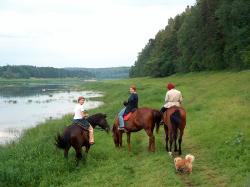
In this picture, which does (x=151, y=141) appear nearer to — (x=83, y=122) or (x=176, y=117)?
(x=176, y=117)

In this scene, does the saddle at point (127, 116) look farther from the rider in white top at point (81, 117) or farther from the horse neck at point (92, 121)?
the rider in white top at point (81, 117)

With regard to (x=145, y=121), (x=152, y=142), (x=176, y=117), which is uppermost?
(x=176, y=117)

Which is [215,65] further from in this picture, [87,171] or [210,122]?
[87,171]

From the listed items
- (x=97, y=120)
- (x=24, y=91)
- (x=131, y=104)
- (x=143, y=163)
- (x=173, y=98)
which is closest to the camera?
(x=143, y=163)

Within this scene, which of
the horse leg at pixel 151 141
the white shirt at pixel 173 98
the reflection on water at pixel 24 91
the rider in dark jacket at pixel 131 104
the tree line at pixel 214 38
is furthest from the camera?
the reflection on water at pixel 24 91

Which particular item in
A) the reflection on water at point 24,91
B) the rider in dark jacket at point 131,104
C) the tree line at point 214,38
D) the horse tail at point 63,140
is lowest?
the reflection on water at point 24,91

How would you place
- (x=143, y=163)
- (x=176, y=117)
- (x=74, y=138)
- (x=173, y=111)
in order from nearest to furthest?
1. (x=143, y=163)
2. (x=74, y=138)
3. (x=176, y=117)
4. (x=173, y=111)

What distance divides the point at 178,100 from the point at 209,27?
47.0m

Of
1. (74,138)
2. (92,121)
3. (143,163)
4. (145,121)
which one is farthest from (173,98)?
A: (74,138)

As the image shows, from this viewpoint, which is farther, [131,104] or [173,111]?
[131,104]

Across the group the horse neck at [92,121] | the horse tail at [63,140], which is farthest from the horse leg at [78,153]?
the horse neck at [92,121]

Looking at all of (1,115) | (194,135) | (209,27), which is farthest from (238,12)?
(194,135)

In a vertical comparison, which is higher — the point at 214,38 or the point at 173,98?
the point at 214,38

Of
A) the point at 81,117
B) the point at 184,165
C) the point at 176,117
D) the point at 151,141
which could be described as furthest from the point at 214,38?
the point at 184,165
